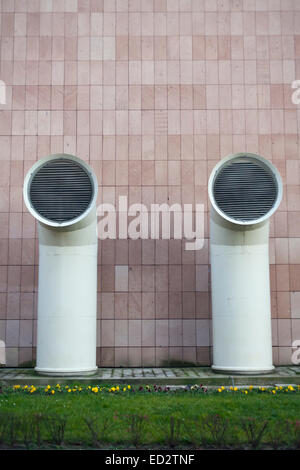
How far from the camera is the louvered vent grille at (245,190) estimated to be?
11.3 metres

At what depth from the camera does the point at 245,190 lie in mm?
11367

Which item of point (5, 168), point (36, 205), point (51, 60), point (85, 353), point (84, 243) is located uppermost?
point (51, 60)

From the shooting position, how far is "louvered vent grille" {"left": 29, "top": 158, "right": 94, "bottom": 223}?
36.8 ft

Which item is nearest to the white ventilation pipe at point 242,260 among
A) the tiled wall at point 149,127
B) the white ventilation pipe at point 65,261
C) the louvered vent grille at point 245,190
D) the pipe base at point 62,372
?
the louvered vent grille at point 245,190

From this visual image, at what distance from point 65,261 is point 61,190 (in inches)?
59.7

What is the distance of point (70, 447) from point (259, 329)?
5.93 meters

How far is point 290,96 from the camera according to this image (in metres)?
14.2

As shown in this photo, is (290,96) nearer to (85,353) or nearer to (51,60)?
(51,60)

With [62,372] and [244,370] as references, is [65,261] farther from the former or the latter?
[244,370]

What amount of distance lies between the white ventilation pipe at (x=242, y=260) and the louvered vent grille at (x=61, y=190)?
2721mm

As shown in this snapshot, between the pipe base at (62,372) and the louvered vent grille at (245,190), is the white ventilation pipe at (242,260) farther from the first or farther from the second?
the pipe base at (62,372)

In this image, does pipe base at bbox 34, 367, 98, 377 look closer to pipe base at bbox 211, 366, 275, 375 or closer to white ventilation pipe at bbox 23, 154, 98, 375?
white ventilation pipe at bbox 23, 154, 98, 375

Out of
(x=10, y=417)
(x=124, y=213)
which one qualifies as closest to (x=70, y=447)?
(x=10, y=417)

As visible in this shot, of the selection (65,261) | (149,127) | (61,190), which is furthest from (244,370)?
(149,127)
